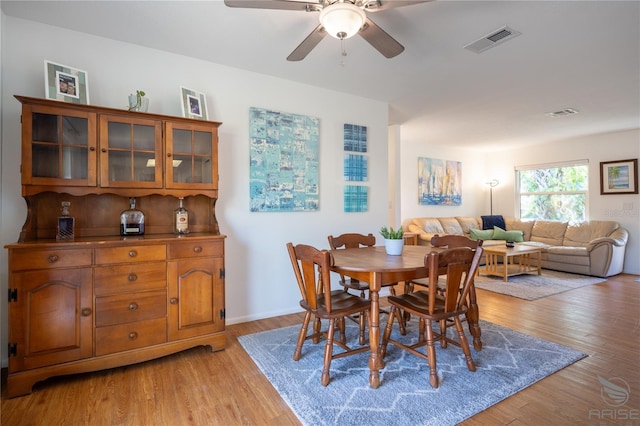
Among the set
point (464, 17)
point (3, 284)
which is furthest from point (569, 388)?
point (3, 284)

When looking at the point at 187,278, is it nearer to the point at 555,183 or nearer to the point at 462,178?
the point at 462,178

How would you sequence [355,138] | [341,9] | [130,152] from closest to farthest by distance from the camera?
[341,9] < [130,152] < [355,138]

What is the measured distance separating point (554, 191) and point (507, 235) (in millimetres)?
1461

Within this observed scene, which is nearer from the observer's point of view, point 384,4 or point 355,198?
point 384,4

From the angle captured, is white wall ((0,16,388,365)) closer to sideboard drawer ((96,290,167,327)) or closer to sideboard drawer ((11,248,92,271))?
sideboard drawer ((11,248,92,271))

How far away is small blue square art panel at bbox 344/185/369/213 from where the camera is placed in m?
3.72

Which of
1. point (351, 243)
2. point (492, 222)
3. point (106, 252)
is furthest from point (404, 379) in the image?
point (492, 222)

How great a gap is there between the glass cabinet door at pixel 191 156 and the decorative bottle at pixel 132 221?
0.37 m

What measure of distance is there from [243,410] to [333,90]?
3.20 meters

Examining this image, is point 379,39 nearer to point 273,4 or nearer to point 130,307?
point 273,4

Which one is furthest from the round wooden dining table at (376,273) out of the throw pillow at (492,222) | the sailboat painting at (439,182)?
the throw pillow at (492,222)

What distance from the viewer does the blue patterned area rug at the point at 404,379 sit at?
165 cm

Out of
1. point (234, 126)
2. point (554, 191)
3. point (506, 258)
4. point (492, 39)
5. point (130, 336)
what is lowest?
point (130, 336)

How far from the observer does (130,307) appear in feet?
6.95
